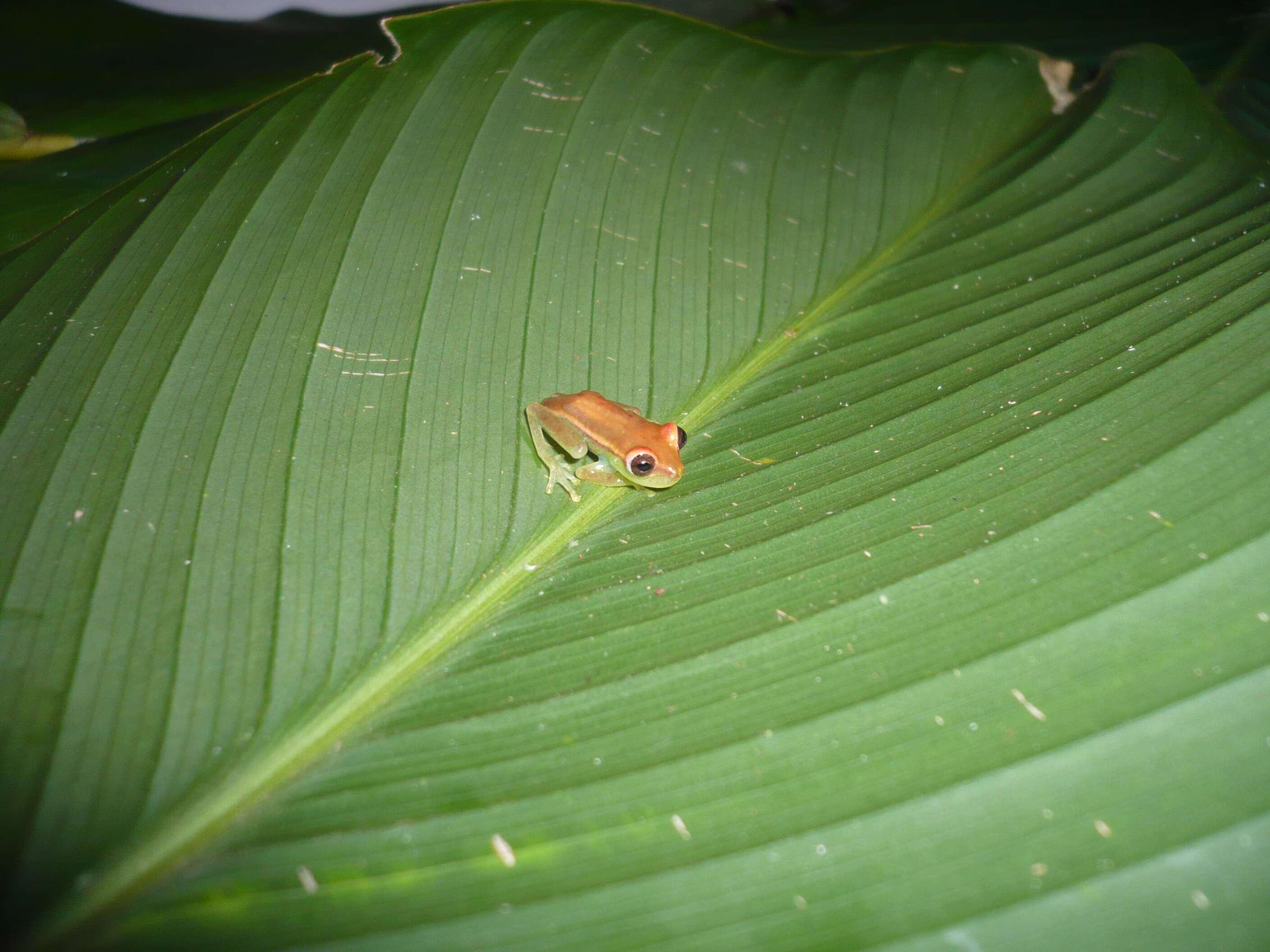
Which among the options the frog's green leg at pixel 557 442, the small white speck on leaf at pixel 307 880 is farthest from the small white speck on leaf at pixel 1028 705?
the small white speck on leaf at pixel 307 880

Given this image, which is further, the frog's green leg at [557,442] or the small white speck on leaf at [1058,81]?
the small white speck on leaf at [1058,81]

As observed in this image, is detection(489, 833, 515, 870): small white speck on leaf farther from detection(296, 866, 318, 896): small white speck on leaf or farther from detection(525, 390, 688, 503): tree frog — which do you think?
detection(525, 390, 688, 503): tree frog

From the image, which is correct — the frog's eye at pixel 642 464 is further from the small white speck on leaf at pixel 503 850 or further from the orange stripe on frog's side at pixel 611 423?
the small white speck on leaf at pixel 503 850

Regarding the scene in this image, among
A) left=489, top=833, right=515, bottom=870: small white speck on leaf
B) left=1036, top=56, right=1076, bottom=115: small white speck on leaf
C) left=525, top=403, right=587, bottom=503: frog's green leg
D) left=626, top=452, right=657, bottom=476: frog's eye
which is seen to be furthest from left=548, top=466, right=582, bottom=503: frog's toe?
left=1036, top=56, right=1076, bottom=115: small white speck on leaf

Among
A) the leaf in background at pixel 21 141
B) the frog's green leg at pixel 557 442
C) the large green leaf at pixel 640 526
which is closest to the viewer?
the large green leaf at pixel 640 526

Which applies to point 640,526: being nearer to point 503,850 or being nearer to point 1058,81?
point 503,850

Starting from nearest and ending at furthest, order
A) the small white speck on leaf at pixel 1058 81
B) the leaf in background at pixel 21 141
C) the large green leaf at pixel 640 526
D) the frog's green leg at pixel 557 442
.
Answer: the large green leaf at pixel 640 526 → the frog's green leg at pixel 557 442 → the leaf in background at pixel 21 141 → the small white speck on leaf at pixel 1058 81
